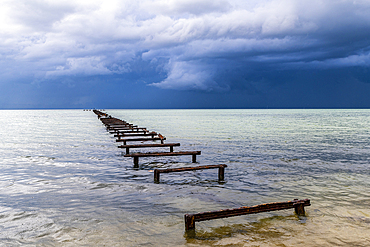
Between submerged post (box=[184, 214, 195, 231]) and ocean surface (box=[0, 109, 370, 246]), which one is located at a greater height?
submerged post (box=[184, 214, 195, 231])

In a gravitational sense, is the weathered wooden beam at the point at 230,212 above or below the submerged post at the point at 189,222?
above

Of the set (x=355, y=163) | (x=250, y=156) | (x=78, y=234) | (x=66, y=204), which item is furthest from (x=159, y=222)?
(x=355, y=163)

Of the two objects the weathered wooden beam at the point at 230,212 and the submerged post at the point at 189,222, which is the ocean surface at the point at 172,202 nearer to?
the submerged post at the point at 189,222

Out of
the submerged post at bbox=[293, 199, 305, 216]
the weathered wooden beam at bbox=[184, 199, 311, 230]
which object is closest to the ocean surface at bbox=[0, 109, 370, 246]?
the submerged post at bbox=[293, 199, 305, 216]

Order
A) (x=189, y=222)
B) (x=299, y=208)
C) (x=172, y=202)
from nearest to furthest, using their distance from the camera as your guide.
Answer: (x=189, y=222) → (x=299, y=208) → (x=172, y=202)

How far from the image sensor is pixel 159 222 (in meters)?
7.68

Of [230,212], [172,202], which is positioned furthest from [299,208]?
[172,202]

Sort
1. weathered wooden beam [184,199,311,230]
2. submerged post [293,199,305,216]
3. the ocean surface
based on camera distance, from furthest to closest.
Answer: submerged post [293,199,305,216] < weathered wooden beam [184,199,311,230] < the ocean surface

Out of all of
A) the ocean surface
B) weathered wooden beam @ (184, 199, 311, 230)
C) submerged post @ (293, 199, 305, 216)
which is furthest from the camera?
submerged post @ (293, 199, 305, 216)

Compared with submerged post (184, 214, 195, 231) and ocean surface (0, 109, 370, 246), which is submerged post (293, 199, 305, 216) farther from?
submerged post (184, 214, 195, 231)

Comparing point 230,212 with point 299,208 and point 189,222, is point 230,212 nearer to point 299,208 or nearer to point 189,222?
point 189,222

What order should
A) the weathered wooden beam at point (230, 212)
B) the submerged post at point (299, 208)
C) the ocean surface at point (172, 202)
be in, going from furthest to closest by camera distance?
the submerged post at point (299, 208)
the weathered wooden beam at point (230, 212)
the ocean surface at point (172, 202)

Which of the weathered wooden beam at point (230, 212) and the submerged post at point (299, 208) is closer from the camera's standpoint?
the weathered wooden beam at point (230, 212)

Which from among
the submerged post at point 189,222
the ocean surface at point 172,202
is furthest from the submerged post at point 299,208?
the submerged post at point 189,222
